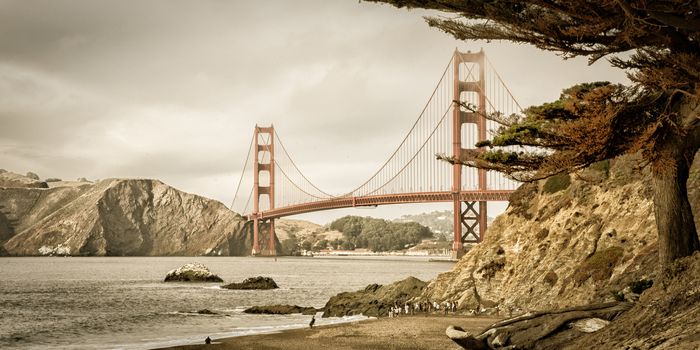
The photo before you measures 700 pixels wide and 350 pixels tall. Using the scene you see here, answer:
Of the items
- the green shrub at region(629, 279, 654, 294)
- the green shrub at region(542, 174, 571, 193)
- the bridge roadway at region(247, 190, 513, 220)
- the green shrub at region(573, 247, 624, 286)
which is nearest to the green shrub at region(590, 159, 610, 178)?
the green shrub at region(542, 174, 571, 193)

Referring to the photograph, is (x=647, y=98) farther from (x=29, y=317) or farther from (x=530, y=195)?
(x=29, y=317)

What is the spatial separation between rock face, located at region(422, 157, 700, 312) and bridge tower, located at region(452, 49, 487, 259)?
42.1 m

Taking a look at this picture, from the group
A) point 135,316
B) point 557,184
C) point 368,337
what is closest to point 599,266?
point 557,184

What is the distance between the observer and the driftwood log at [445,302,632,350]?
611 inches

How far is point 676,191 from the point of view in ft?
49.2

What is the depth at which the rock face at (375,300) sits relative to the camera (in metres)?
35.0

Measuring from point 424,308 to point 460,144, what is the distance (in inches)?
2191

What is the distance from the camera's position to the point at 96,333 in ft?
104

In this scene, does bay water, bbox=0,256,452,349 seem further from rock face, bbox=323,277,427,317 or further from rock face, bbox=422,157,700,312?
rock face, bbox=422,157,700,312

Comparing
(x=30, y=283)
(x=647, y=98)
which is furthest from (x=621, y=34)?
(x=30, y=283)

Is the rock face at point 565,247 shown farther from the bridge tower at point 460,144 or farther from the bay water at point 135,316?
the bridge tower at point 460,144

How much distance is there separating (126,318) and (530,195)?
21148 mm

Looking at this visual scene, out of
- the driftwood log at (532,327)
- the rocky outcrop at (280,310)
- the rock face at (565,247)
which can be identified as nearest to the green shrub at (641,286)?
the rock face at (565,247)

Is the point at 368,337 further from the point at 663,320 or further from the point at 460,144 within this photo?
the point at 460,144
